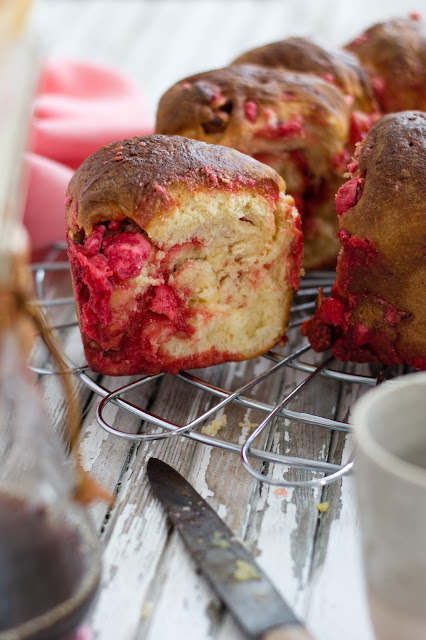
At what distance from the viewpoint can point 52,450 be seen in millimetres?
1060

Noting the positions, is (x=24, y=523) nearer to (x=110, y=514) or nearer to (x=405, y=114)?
(x=110, y=514)

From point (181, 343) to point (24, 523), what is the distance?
0.64m

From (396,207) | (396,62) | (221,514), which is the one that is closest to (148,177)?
(396,207)

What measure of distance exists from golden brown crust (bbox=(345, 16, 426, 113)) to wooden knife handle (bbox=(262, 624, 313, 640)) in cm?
148

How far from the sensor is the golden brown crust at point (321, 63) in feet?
6.63

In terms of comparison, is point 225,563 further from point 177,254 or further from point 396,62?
point 396,62

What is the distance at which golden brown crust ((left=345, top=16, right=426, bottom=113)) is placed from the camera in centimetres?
211

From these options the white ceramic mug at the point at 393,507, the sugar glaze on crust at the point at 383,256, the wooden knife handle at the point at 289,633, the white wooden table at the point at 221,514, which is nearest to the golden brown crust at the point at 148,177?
the sugar glaze on crust at the point at 383,256

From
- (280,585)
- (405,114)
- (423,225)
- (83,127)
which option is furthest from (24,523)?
(83,127)

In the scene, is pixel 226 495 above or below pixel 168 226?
below

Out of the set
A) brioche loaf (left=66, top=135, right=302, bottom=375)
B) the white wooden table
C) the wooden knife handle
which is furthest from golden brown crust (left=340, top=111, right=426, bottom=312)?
the wooden knife handle

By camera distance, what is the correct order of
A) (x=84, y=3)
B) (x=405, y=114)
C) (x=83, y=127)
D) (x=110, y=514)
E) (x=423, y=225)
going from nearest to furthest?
1. (x=110, y=514)
2. (x=423, y=225)
3. (x=405, y=114)
4. (x=83, y=127)
5. (x=84, y=3)

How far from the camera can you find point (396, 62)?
213 centimetres

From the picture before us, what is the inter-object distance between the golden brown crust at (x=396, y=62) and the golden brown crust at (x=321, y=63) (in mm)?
73
